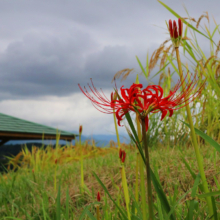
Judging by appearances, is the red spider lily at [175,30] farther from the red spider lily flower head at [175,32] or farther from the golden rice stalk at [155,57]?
the golden rice stalk at [155,57]

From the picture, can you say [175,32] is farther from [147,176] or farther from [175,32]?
[147,176]

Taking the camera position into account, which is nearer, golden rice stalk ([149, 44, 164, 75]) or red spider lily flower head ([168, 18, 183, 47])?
red spider lily flower head ([168, 18, 183, 47])

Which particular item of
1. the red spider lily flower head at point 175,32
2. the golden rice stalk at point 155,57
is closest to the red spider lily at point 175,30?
the red spider lily flower head at point 175,32

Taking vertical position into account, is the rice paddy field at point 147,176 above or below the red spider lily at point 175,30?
below

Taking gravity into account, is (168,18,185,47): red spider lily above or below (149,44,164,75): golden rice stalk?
below

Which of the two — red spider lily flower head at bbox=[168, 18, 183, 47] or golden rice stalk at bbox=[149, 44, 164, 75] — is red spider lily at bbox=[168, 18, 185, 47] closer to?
red spider lily flower head at bbox=[168, 18, 183, 47]

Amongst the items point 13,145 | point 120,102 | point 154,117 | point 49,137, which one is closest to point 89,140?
point 49,137

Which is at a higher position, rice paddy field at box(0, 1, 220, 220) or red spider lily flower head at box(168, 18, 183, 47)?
red spider lily flower head at box(168, 18, 183, 47)

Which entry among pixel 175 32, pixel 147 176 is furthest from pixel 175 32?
pixel 147 176

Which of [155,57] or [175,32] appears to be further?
[155,57]

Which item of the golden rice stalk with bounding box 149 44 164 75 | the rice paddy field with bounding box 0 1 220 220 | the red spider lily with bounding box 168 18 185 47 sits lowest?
the rice paddy field with bounding box 0 1 220 220

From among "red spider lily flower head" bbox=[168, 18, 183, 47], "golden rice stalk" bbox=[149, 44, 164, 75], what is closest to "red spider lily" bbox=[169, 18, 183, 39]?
"red spider lily flower head" bbox=[168, 18, 183, 47]

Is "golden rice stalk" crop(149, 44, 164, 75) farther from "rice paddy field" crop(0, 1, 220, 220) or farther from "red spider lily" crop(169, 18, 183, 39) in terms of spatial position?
"red spider lily" crop(169, 18, 183, 39)

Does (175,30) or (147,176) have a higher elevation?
(175,30)
